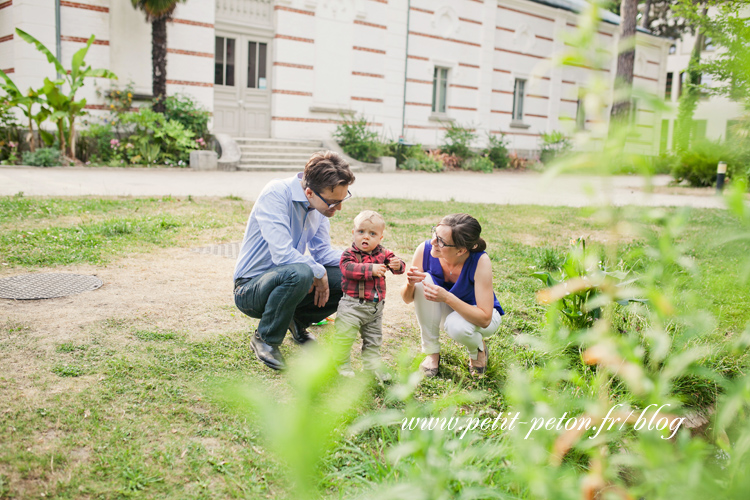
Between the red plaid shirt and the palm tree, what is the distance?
12913 millimetres

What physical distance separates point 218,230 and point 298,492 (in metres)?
6.93

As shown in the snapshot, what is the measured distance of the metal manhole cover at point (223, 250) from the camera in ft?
20.8

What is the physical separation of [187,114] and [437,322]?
1319cm

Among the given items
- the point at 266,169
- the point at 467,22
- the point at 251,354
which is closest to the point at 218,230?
the point at 251,354

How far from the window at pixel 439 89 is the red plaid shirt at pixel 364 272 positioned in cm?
1886

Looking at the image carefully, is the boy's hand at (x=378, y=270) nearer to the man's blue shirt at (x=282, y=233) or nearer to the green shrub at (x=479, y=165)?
the man's blue shirt at (x=282, y=233)

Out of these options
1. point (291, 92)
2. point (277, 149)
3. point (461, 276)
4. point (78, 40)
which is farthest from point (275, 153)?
point (461, 276)

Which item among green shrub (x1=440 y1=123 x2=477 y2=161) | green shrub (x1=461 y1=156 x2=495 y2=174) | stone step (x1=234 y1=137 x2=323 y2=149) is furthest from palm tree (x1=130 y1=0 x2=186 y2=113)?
green shrub (x1=461 y1=156 x2=495 y2=174)

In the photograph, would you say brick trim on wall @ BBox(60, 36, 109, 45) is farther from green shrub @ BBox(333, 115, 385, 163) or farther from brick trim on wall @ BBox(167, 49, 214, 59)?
green shrub @ BBox(333, 115, 385, 163)

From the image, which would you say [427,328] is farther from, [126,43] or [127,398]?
[126,43]

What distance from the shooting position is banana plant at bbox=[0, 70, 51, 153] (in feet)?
41.4

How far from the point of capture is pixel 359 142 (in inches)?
690

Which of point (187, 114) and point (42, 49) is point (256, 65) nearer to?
point (187, 114)

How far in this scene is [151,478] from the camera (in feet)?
7.90
